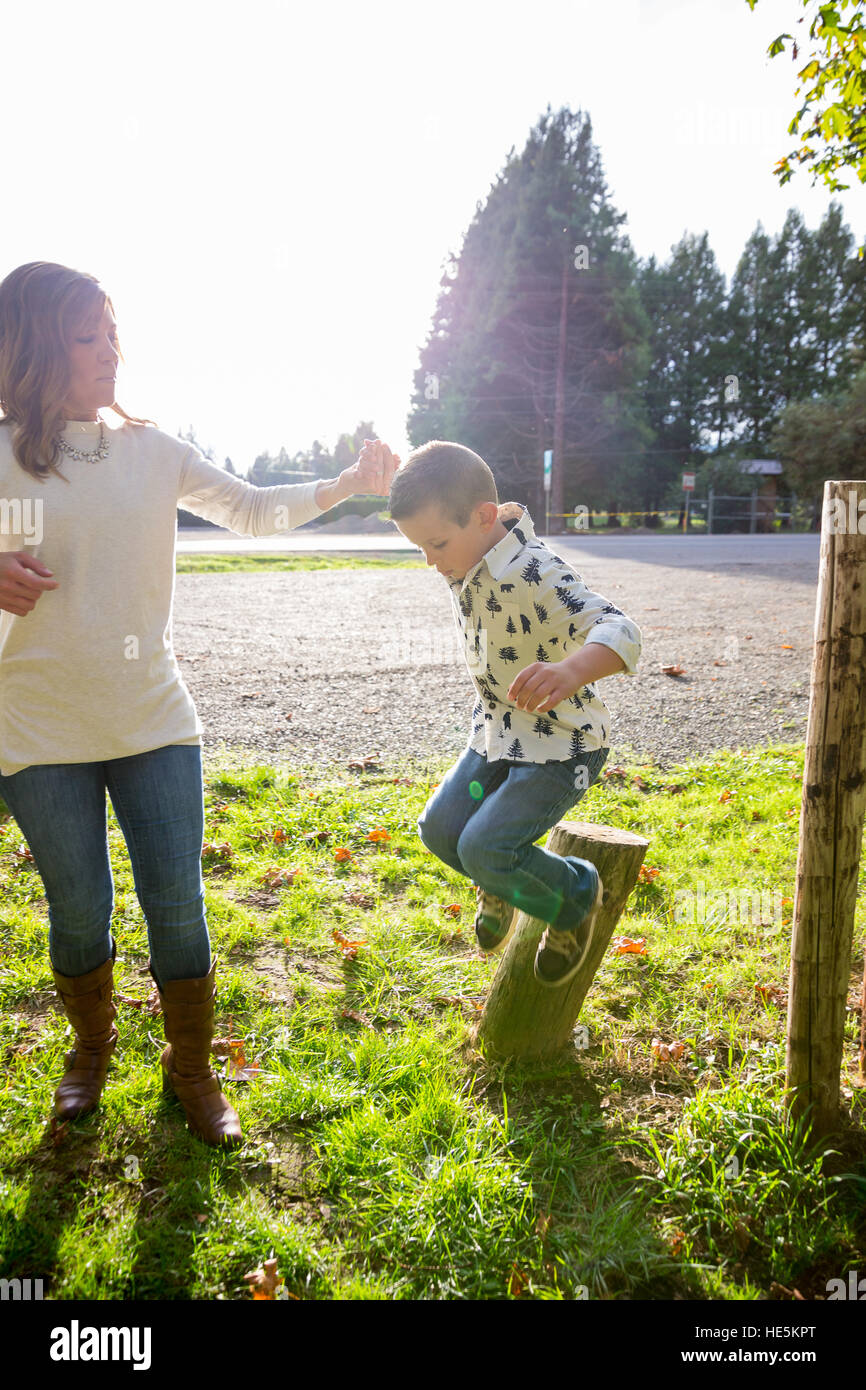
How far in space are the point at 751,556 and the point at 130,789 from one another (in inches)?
752

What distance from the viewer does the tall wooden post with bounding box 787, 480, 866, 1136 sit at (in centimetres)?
219

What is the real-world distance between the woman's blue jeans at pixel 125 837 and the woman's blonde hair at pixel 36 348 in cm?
75

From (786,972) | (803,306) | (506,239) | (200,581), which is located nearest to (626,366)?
(506,239)

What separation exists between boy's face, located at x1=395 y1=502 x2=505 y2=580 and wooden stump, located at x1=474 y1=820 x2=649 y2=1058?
1008 mm

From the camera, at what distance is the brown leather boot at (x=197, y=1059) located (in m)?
2.41

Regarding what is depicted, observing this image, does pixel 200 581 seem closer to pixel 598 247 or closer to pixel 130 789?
pixel 130 789

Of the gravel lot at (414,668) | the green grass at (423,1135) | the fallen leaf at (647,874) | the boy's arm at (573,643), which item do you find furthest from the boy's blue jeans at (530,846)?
the gravel lot at (414,668)

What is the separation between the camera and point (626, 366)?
108 ft

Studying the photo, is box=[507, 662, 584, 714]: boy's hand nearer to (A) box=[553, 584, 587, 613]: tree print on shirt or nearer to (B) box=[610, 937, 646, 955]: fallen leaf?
(A) box=[553, 584, 587, 613]: tree print on shirt

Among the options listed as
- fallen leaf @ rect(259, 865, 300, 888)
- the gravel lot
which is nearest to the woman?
fallen leaf @ rect(259, 865, 300, 888)

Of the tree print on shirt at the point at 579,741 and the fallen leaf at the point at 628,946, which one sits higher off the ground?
the tree print on shirt at the point at 579,741

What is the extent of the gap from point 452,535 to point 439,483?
160mm

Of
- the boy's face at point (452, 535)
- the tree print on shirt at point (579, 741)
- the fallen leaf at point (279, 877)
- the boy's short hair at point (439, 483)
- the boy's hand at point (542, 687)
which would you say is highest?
the boy's short hair at point (439, 483)

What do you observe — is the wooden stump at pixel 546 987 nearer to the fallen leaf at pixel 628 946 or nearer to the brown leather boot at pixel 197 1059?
the fallen leaf at pixel 628 946
